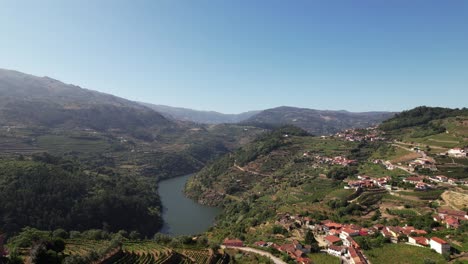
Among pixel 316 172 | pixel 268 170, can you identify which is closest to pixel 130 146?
pixel 268 170

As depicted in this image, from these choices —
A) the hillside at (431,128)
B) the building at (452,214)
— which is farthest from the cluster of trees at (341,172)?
the building at (452,214)

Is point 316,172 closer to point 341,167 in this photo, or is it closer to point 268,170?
point 341,167

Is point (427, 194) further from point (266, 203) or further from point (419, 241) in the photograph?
point (266, 203)

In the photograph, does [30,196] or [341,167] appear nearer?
[30,196]

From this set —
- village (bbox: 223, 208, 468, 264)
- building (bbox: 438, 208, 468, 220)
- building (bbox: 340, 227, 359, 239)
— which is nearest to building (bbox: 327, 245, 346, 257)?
village (bbox: 223, 208, 468, 264)

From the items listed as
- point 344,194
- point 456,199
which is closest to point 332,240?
point 344,194

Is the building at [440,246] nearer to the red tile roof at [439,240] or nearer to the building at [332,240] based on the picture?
the red tile roof at [439,240]

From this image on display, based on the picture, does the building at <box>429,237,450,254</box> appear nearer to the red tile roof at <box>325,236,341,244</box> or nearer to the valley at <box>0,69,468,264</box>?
the valley at <box>0,69,468,264</box>
